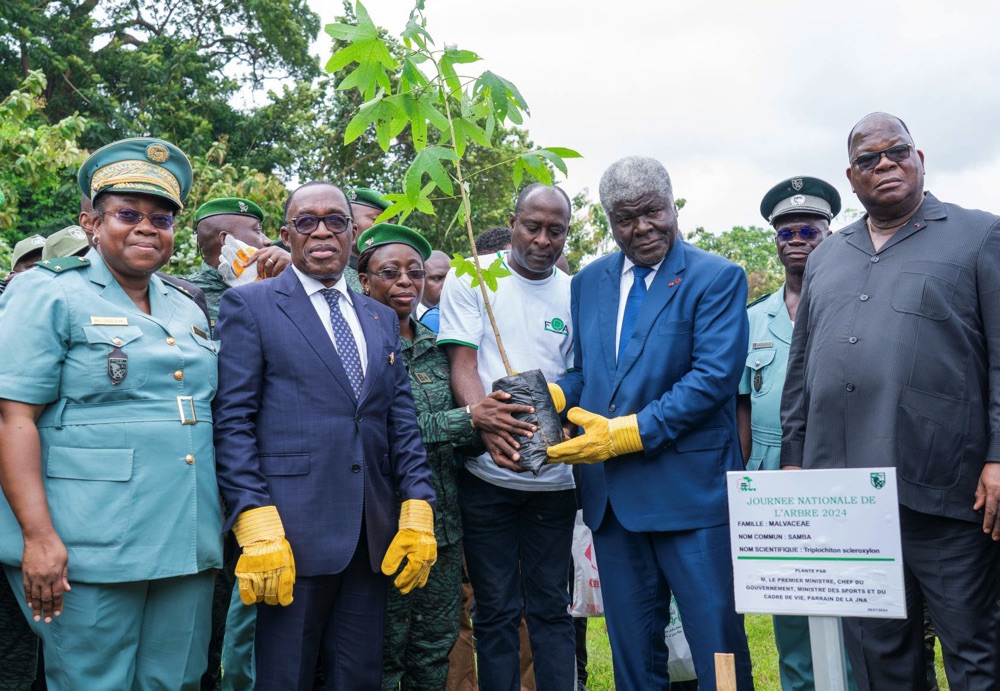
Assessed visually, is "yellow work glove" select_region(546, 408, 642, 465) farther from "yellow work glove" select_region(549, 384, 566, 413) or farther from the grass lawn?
the grass lawn

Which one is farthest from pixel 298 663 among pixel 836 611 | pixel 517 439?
pixel 836 611

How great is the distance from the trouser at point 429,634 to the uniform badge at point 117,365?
169 cm

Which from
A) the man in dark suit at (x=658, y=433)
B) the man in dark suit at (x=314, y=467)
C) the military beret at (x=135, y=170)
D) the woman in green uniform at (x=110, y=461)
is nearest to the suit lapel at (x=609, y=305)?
the man in dark suit at (x=658, y=433)

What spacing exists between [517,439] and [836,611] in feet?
5.17

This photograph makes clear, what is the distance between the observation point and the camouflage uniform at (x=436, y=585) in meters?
4.11

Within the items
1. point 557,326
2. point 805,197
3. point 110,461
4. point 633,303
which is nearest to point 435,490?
point 557,326

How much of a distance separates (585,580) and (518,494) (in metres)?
1.17

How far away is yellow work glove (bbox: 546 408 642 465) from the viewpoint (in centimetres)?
383

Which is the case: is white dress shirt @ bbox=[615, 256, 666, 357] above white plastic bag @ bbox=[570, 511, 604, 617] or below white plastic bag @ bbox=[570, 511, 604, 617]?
above

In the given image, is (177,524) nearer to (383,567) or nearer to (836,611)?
(383,567)

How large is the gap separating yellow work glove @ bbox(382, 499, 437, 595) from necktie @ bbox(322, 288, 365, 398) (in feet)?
1.66

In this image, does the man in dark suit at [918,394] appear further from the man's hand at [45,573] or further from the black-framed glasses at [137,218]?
the man's hand at [45,573]

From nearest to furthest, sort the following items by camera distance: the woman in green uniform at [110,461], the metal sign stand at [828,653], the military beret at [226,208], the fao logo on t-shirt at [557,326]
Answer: the metal sign stand at [828,653] < the woman in green uniform at [110,461] < the fao logo on t-shirt at [557,326] < the military beret at [226,208]

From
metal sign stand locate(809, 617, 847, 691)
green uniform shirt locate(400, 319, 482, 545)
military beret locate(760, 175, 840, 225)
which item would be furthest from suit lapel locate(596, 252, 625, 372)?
metal sign stand locate(809, 617, 847, 691)
